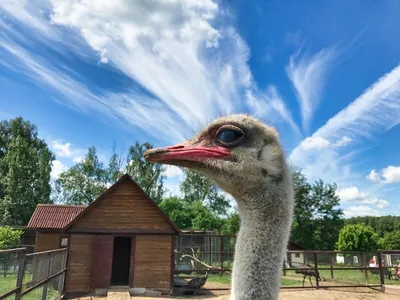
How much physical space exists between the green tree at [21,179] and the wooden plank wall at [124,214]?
24.8 m

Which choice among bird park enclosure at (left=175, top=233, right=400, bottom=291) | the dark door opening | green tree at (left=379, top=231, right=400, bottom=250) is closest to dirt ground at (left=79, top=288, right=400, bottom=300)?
bird park enclosure at (left=175, top=233, right=400, bottom=291)

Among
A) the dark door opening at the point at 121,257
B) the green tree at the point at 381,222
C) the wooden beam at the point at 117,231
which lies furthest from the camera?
the green tree at the point at 381,222

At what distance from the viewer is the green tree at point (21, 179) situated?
119ft

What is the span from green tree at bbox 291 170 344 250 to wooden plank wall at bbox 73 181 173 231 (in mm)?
28037

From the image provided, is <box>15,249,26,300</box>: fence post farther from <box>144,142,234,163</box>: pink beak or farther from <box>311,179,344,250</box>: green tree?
<box>311,179,344,250</box>: green tree

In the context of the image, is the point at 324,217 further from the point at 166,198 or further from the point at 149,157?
the point at 149,157

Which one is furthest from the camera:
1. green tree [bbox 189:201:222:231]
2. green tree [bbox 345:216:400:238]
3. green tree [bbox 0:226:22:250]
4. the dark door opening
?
green tree [bbox 345:216:400:238]

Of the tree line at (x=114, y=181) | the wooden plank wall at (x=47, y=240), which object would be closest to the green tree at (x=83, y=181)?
the tree line at (x=114, y=181)

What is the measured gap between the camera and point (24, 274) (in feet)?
19.8

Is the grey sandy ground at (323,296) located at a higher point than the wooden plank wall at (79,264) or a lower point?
lower

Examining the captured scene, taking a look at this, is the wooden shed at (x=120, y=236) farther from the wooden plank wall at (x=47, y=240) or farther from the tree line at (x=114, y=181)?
the tree line at (x=114, y=181)

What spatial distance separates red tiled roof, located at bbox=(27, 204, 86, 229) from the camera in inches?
711

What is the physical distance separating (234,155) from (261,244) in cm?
57

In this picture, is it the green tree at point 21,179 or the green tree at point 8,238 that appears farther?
the green tree at point 21,179
